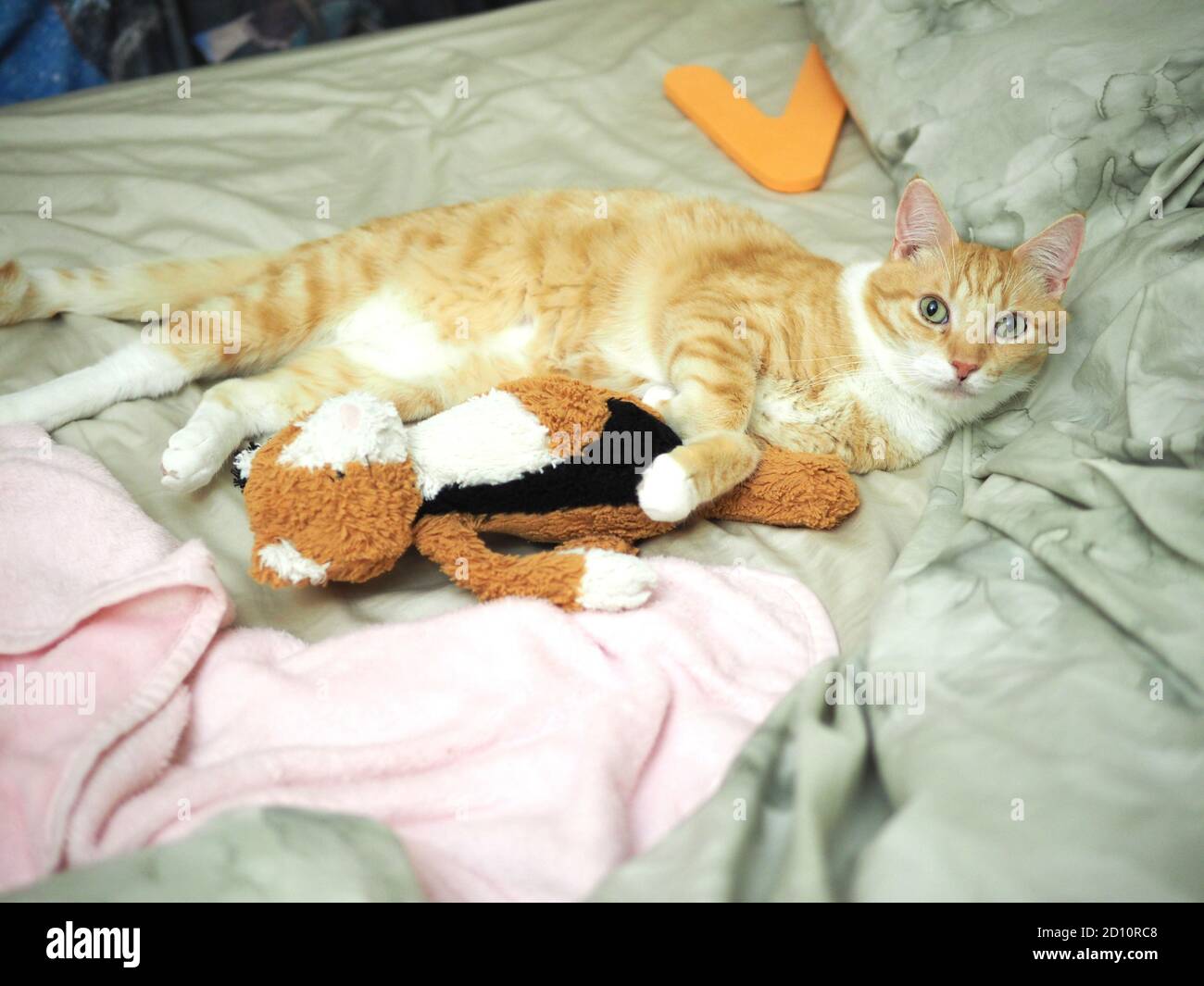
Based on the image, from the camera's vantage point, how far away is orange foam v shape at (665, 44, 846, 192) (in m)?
2.11

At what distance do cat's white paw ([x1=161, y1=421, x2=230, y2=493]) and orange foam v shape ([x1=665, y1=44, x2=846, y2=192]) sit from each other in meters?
1.40

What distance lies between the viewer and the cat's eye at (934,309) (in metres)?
1.58

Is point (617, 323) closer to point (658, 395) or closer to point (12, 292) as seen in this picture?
point (658, 395)

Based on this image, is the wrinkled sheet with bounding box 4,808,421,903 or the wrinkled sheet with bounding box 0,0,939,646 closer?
the wrinkled sheet with bounding box 4,808,421,903

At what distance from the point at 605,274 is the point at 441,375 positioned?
1.29 feet

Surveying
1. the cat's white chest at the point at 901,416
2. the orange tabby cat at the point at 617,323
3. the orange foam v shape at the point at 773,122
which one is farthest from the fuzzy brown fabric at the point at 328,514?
the orange foam v shape at the point at 773,122

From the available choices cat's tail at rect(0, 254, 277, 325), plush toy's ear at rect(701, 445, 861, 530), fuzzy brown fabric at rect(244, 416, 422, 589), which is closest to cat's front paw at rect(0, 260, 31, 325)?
cat's tail at rect(0, 254, 277, 325)

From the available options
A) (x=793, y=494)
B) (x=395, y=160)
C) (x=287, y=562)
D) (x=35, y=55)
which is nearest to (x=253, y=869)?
(x=287, y=562)

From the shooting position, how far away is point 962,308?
156 centimetres

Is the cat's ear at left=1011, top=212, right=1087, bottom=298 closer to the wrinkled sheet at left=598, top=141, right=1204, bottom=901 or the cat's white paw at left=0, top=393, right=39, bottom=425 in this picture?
the wrinkled sheet at left=598, top=141, right=1204, bottom=901

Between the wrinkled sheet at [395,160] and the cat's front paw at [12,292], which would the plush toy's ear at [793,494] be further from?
the cat's front paw at [12,292]

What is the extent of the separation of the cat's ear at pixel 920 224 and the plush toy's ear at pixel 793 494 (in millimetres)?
454

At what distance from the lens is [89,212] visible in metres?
1.97
